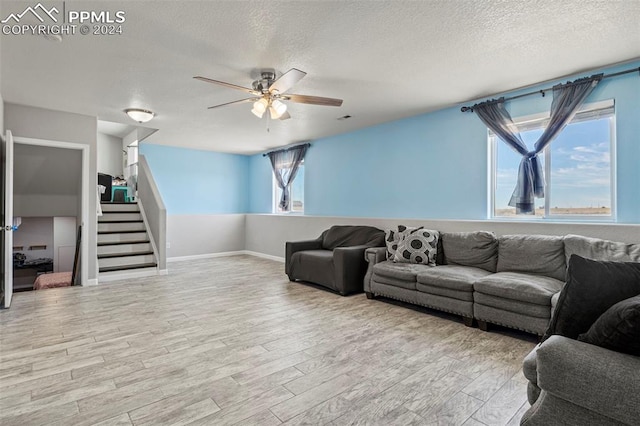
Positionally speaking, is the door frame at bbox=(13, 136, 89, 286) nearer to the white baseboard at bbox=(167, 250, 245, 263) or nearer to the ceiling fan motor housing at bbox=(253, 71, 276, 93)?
the white baseboard at bbox=(167, 250, 245, 263)

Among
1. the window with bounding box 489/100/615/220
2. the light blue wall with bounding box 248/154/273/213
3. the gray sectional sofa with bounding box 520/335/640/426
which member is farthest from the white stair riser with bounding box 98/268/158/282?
the window with bounding box 489/100/615/220

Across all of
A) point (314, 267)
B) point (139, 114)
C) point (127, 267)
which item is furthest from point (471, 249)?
point (127, 267)

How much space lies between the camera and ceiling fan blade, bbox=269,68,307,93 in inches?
111

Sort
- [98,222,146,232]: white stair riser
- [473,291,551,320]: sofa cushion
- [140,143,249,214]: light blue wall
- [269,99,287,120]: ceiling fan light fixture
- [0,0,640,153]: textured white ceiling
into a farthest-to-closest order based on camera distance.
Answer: [140,143,249,214]: light blue wall
[98,222,146,232]: white stair riser
[269,99,287,120]: ceiling fan light fixture
[473,291,551,320]: sofa cushion
[0,0,640,153]: textured white ceiling

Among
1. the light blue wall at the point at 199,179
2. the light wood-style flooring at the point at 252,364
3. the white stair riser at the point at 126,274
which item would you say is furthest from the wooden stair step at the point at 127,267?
the light blue wall at the point at 199,179

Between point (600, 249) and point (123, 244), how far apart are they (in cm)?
687

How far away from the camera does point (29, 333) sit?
10.0 feet

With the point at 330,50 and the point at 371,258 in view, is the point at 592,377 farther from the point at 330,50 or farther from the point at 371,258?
the point at 371,258

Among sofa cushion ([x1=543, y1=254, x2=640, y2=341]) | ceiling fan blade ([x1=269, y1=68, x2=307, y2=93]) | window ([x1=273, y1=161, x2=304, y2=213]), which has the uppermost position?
ceiling fan blade ([x1=269, y1=68, x2=307, y2=93])

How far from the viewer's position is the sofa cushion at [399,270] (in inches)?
147

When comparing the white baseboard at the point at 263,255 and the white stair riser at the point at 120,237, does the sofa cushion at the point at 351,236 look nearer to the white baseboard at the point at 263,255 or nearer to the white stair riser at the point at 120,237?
the white baseboard at the point at 263,255

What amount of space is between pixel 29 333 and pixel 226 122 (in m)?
3.80

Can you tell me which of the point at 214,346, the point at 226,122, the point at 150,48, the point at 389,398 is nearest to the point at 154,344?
the point at 214,346

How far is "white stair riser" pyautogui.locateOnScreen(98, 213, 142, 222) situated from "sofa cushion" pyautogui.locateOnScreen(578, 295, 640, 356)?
737cm
